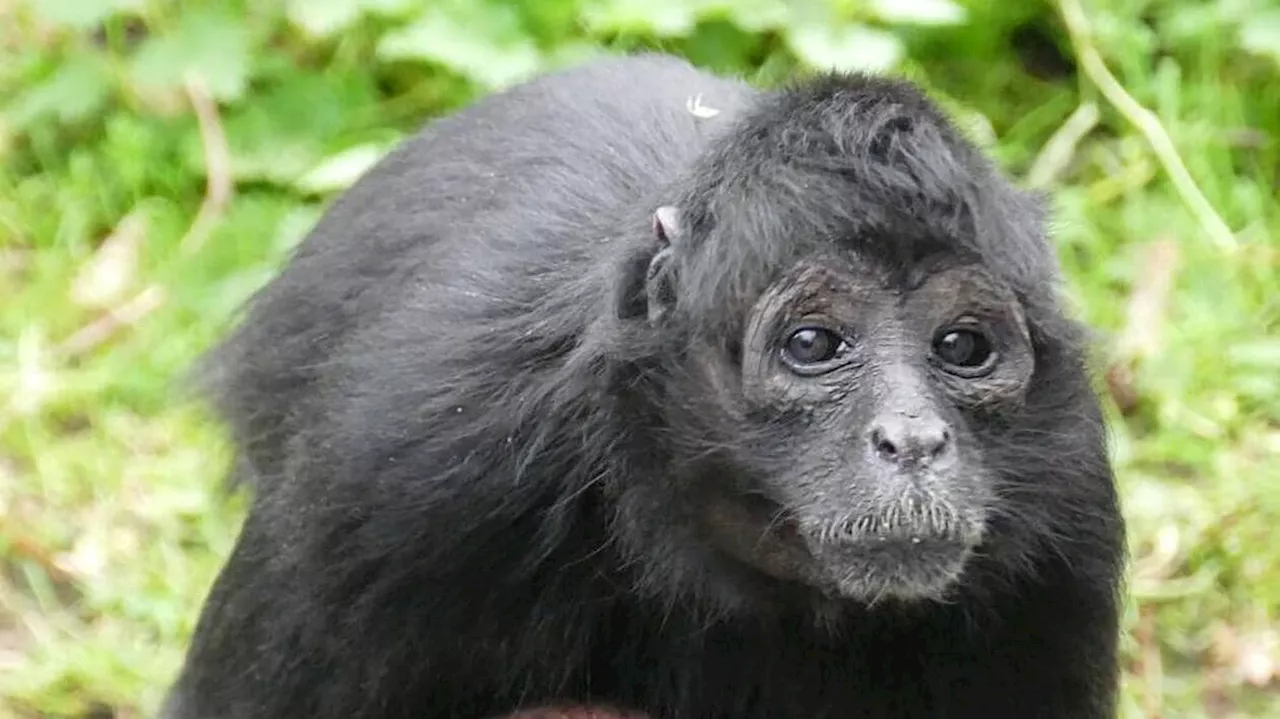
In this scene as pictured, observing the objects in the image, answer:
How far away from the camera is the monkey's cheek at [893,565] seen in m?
3.33

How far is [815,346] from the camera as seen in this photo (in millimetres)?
3385

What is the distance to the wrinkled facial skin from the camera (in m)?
3.26

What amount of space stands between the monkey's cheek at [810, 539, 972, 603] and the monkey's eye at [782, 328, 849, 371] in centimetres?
33

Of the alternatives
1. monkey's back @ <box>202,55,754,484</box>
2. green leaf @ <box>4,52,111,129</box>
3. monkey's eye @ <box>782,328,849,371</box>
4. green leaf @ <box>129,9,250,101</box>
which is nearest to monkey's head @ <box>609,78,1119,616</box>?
monkey's eye @ <box>782,328,849,371</box>

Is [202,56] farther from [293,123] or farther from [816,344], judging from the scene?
[816,344]

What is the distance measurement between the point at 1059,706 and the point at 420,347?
5.26 feet

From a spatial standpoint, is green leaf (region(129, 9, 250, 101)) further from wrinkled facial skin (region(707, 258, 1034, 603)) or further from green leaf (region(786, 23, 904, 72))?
wrinkled facial skin (region(707, 258, 1034, 603))

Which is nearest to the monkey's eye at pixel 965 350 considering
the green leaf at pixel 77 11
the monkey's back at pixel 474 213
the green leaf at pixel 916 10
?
the monkey's back at pixel 474 213

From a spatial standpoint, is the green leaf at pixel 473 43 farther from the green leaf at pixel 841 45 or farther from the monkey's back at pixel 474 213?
the monkey's back at pixel 474 213

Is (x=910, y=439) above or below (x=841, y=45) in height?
below

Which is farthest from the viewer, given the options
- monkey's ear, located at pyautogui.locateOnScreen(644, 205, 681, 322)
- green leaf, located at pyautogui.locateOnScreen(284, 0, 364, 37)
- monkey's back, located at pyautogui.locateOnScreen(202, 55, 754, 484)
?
green leaf, located at pyautogui.locateOnScreen(284, 0, 364, 37)

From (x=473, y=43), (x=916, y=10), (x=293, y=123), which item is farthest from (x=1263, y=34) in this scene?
(x=293, y=123)

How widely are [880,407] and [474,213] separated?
4.46 ft

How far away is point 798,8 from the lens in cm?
664
